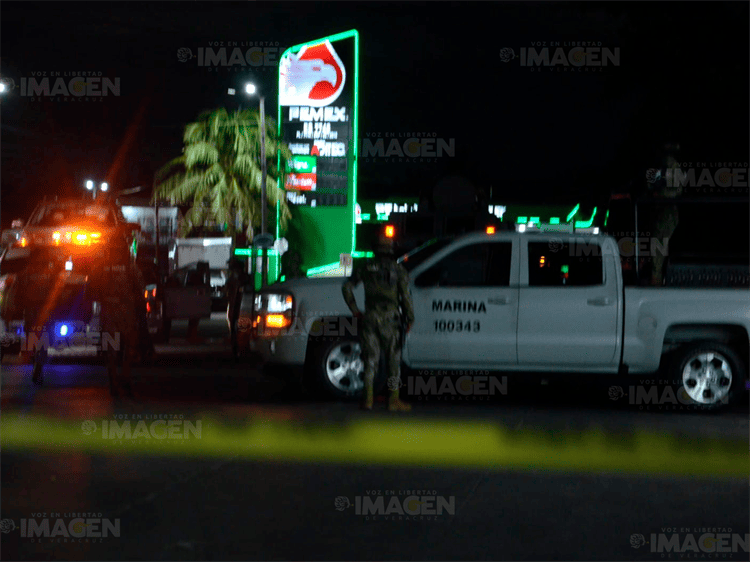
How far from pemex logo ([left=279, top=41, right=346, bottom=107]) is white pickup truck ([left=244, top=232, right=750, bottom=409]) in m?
45.3

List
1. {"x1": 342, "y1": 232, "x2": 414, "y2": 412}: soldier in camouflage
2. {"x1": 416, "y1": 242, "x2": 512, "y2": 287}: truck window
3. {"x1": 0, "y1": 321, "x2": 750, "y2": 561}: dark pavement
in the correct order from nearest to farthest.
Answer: {"x1": 0, "y1": 321, "x2": 750, "y2": 561}: dark pavement < {"x1": 342, "y1": 232, "x2": 414, "y2": 412}: soldier in camouflage < {"x1": 416, "y1": 242, "x2": 512, "y2": 287}: truck window

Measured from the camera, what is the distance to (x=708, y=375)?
452 inches

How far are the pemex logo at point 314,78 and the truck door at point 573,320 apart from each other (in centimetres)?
4564

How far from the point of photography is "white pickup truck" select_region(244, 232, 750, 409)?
37.1 ft

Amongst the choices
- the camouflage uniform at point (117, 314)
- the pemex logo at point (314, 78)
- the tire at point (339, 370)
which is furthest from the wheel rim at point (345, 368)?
the pemex logo at point (314, 78)

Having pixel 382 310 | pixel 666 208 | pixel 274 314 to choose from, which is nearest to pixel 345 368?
pixel 274 314

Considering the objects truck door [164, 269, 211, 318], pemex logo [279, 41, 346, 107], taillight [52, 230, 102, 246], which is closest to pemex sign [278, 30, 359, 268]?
pemex logo [279, 41, 346, 107]

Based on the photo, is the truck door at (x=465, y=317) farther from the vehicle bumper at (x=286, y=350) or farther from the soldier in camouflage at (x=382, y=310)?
the vehicle bumper at (x=286, y=350)

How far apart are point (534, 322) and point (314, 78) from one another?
46.8m

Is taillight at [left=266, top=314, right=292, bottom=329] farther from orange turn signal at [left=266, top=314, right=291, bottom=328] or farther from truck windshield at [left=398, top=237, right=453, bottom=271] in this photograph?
→ truck windshield at [left=398, top=237, right=453, bottom=271]

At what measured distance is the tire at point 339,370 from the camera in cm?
1160

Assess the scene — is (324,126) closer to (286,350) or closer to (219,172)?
(219,172)

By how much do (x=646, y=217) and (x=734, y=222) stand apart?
349 centimetres

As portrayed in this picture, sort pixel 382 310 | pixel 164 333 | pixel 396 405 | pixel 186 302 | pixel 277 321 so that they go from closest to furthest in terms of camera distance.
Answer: pixel 382 310, pixel 396 405, pixel 277 321, pixel 186 302, pixel 164 333
